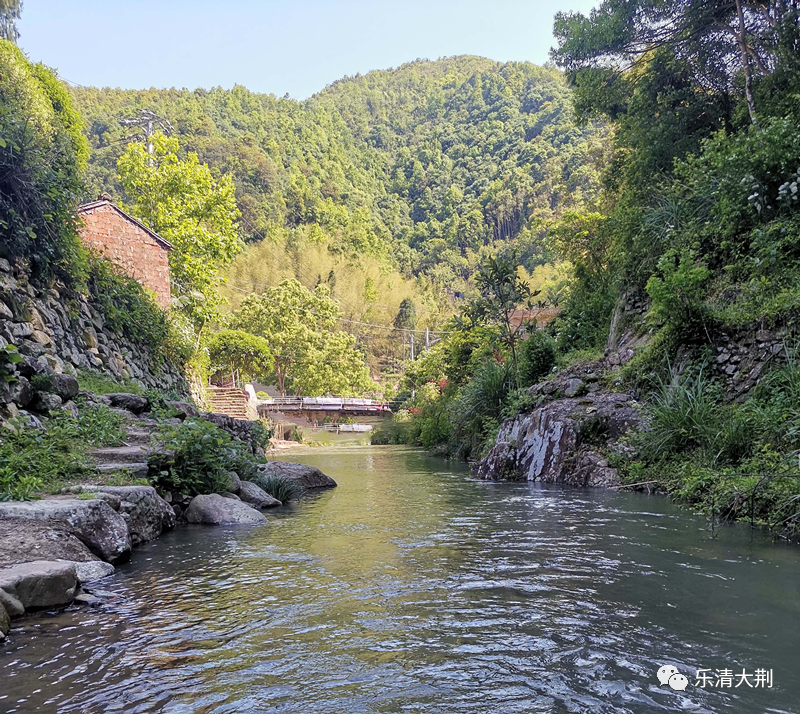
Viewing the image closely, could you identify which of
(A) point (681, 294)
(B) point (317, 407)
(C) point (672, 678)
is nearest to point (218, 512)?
(C) point (672, 678)

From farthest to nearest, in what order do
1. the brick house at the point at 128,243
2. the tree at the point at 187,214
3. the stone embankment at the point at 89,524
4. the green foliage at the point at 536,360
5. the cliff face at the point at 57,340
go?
the tree at the point at 187,214
the brick house at the point at 128,243
the green foliage at the point at 536,360
the cliff face at the point at 57,340
the stone embankment at the point at 89,524

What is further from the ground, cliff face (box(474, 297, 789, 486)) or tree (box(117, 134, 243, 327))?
tree (box(117, 134, 243, 327))

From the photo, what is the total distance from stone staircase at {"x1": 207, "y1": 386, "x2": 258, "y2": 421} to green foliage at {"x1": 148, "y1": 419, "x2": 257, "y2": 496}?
1859 cm

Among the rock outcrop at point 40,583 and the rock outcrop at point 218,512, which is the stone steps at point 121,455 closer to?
the rock outcrop at point 218,512

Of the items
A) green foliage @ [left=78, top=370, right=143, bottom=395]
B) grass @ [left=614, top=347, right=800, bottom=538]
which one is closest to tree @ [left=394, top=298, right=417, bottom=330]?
green foliage @ [left=78, top=370, right=143, bottom=395]

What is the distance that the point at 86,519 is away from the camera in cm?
462

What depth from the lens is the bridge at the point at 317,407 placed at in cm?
3198

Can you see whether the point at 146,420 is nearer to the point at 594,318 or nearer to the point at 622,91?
the point at 594,318

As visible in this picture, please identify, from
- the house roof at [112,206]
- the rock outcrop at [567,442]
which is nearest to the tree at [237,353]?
the house roof at [112,206]

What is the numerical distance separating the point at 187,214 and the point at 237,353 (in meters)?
9.52

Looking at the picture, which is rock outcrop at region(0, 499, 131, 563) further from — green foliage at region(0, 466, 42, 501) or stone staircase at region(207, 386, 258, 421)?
stone staircase at region(207, 386, 258, 421)

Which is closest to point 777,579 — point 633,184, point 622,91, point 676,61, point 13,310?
point 13,310

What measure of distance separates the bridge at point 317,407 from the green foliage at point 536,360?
19.7m

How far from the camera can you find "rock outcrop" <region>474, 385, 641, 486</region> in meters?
9.01
